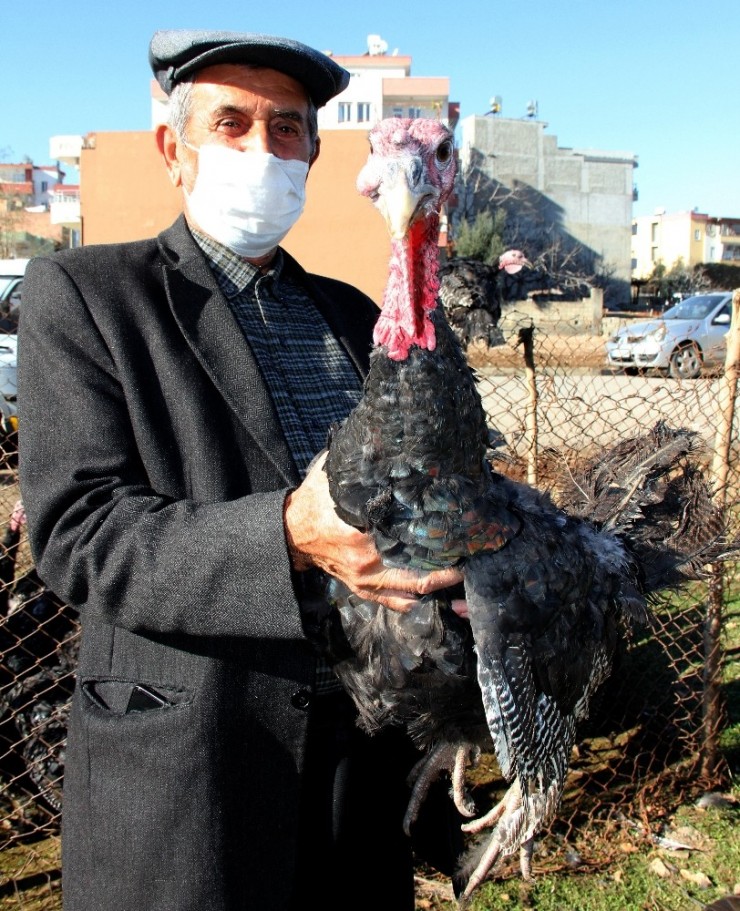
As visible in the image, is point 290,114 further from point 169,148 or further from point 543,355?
point 543,355

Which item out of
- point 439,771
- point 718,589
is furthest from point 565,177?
point 439,771

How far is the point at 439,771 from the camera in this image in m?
2.24

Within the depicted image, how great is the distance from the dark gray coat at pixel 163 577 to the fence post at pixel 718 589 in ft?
8.47

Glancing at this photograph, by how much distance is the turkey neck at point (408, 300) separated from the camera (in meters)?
1.57

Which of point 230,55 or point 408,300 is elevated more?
point 230,55

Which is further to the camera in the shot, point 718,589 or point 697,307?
point 697,307

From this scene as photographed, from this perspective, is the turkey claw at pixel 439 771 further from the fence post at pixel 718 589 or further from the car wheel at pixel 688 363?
the car wheel at pixel 688 363

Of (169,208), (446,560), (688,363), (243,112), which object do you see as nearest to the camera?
(446,560)

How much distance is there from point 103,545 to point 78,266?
2.24 ft

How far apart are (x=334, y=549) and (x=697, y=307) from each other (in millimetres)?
15686

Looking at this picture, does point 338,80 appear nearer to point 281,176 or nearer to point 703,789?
point 281,176

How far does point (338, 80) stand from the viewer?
217 cm

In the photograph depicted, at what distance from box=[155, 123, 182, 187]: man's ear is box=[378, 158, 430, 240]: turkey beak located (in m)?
0.87

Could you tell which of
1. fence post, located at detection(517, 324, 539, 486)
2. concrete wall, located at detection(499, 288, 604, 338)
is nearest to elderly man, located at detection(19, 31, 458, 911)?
fence post, located at detection(517, 324, 539, 486)
